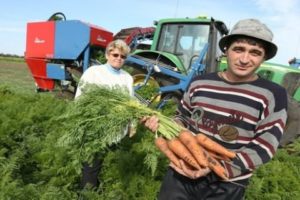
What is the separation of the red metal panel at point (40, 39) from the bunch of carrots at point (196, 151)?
836 centimetres

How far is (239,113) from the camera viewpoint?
231 cm

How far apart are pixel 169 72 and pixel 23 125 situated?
3264 millimetres

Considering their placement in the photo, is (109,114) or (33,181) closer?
(109,114)

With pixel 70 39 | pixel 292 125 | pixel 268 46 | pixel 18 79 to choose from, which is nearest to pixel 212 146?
pixel 268 46

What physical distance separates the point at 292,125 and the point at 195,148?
492 centimetres

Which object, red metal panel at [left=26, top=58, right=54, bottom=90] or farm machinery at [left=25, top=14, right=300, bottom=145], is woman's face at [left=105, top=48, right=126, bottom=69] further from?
red metal panel at [left=26, top=58, right=54, bottom=90]

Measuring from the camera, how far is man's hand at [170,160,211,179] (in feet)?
7.72

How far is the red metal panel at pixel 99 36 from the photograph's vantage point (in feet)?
32.0

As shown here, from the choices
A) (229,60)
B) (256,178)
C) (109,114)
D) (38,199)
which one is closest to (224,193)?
(229,60)

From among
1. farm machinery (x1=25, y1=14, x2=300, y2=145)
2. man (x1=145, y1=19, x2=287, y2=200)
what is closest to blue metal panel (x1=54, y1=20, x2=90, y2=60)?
farm machinery (x1=25, y1=14, x2=300, y2=145)

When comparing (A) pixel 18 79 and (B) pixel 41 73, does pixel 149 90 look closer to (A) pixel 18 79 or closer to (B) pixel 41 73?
(B) pixel 41 73

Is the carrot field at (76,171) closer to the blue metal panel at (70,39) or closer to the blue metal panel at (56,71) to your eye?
the blue metal panel at (70,39)

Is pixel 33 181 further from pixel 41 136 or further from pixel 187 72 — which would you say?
pixel 187 72

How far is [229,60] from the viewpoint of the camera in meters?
2.35
